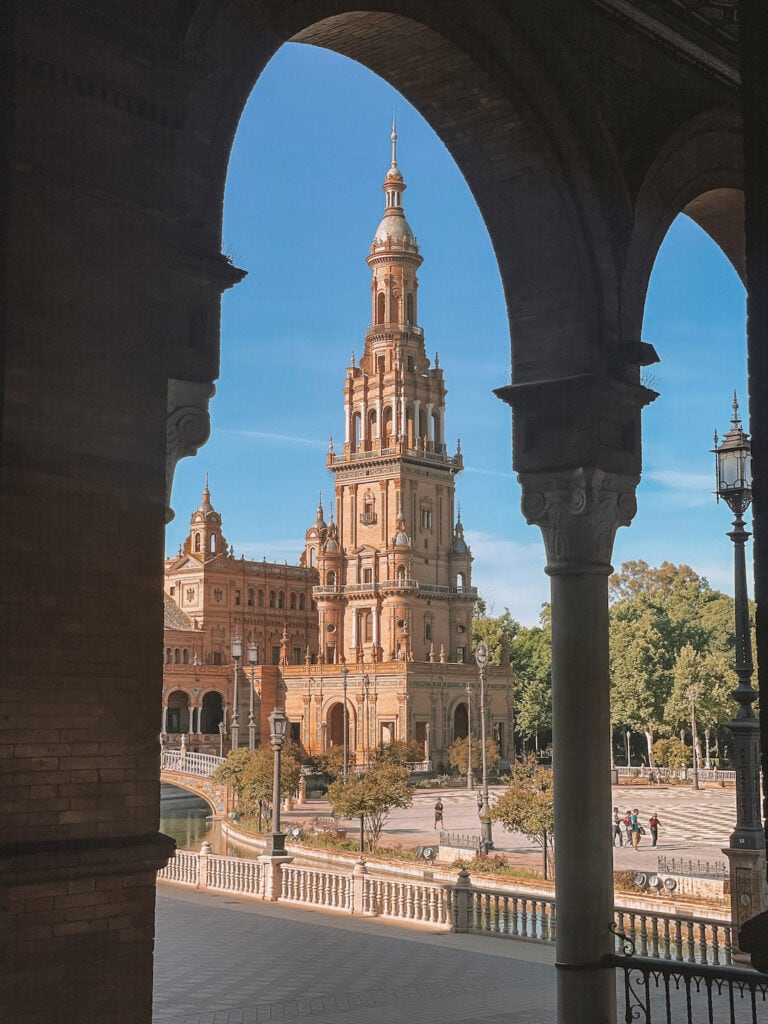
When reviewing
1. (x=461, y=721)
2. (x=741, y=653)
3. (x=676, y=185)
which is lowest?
(x=461, y=721)

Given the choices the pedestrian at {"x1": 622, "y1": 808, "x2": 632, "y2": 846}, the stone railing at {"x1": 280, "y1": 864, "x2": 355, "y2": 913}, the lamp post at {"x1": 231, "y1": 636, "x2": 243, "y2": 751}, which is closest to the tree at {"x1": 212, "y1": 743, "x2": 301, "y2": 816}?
the lamp post at {"x1": 231, "y1": 636, "x2": 243, "y2": 751}

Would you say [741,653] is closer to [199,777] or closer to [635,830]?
[635,830]

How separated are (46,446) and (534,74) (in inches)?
178

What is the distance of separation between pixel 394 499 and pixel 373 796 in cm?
3962

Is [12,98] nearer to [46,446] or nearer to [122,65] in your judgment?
[122,65]

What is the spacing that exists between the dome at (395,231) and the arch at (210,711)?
91.8 ft

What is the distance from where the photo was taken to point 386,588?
7131cm

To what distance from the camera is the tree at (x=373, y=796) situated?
33.6m

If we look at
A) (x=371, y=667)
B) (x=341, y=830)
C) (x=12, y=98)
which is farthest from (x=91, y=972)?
(x=371, y=667)

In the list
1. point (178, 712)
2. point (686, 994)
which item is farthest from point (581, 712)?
point (178, 712)

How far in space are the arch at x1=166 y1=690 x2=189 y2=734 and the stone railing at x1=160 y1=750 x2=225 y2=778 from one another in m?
21.9

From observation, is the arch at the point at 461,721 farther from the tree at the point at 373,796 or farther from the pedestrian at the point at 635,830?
the tree at the point at 373,796

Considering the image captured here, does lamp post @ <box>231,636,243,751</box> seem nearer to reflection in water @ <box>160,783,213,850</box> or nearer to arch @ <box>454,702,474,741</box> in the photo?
reflection in water @ <box>160,783,213,850</box>

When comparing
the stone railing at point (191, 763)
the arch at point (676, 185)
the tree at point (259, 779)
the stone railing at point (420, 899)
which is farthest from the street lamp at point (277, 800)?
the stone railing at point (191, 763)
